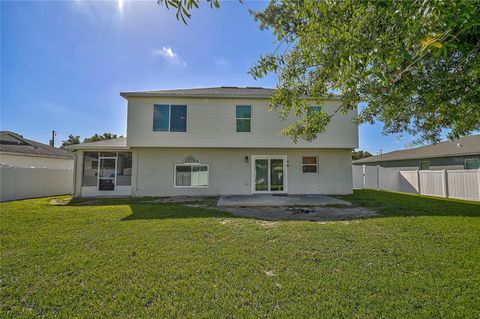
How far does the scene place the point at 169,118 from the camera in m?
11.7

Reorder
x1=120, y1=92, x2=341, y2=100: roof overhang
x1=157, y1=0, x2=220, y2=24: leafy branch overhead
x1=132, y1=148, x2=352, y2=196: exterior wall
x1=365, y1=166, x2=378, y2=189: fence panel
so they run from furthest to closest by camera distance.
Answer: x1=365, y1=166, x2=378, y2=189: fence panel, x1=132, y1=148, x2=352, y2=196: exterior wall, x1=120, y1=92, x2=341, y2=100: roof overhang, x1=157, y1=0, x2=220, y2=24: leafy branch overhead

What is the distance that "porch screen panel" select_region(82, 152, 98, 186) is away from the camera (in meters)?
12.6

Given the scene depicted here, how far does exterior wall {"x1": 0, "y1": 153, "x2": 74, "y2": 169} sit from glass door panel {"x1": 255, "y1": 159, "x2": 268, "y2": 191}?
17.6m

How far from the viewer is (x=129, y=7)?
6.03 metres

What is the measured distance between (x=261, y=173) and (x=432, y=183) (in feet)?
33.9

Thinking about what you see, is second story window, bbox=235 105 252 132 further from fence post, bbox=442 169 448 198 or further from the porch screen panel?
fence post, bbox=442 169 448 198

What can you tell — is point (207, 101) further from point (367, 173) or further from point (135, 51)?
point (367, 173)

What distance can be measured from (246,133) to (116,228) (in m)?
7.79

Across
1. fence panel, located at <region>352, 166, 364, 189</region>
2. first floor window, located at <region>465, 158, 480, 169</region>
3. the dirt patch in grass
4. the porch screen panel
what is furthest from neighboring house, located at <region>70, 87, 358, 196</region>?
first floor window, located at <region>465, 158, 480, 169</region>

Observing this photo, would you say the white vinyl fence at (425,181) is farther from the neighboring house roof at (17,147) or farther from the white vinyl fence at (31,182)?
the neighboring house roof at (17,147)

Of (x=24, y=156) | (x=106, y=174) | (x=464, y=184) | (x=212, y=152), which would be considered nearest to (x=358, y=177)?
(x=464, y=184)

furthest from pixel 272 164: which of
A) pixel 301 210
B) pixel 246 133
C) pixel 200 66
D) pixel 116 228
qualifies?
pixel 116 228

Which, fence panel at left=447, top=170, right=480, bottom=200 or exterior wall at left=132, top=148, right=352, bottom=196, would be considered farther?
exterior wall at left=132, top=148, right=352, bottom=196

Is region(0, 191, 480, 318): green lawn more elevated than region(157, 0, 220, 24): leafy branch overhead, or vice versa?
region(157, 0, 220, 24): leafy branch overhead
